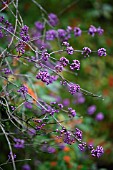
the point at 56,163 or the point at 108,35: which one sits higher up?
the point at 108,35

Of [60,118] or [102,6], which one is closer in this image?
[60,118]

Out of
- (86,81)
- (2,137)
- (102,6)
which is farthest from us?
(102,6)

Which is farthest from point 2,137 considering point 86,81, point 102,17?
point 102,17


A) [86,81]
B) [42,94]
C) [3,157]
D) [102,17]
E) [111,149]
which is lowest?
[3,157]

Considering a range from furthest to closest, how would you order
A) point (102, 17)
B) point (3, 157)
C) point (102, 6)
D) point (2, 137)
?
point (102, 17), point (102, 6), point (3, 157), point (2, 137)

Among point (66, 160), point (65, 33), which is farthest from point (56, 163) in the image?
point (65, 33)

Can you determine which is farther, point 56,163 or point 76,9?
point 76,9

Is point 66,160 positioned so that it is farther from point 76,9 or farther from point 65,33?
point 76,9

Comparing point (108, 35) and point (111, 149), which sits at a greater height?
point (108, 35)

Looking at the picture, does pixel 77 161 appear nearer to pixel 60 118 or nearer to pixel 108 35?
pixel 60 118
